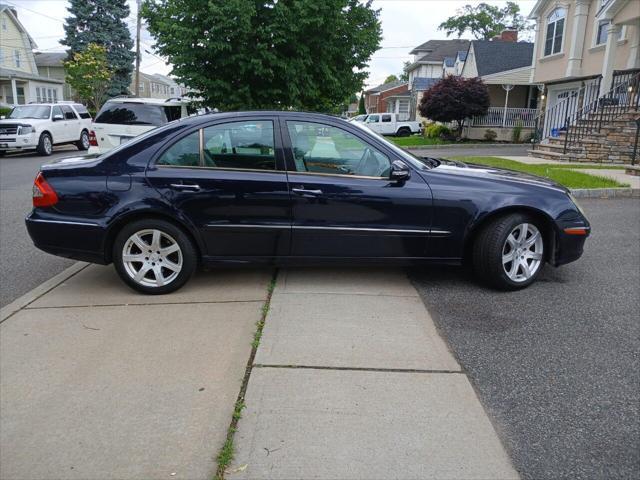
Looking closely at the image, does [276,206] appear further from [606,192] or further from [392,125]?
[392,125]

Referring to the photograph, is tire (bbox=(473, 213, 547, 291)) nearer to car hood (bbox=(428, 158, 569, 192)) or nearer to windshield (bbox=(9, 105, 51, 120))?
car hood (bbox=(428, 158, 569, 192))

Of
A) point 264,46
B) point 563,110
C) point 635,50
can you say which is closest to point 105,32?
point 563,110

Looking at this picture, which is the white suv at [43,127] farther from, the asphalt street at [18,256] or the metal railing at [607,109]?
the metal railing at [607,109]

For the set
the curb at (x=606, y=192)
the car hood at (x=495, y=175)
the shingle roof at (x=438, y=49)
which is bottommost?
the curb at (x=606, y=192)

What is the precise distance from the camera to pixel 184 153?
15.8 feet

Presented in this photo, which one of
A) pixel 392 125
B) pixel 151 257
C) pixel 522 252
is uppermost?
Result: pixel 392 125

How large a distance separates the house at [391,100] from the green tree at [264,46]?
33196 millimetres

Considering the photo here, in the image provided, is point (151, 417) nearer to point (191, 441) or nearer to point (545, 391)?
point (191, 441)

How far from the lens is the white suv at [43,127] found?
Result: 19031 millimetres

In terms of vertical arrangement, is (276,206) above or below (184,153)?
below

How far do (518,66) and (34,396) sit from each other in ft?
118

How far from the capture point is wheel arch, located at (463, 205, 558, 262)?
4809 millimetres

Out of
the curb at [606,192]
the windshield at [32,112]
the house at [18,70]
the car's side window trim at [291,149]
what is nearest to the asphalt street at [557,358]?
the car's side window trim at [291,149]

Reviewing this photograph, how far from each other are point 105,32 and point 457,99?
34785 millimetres
